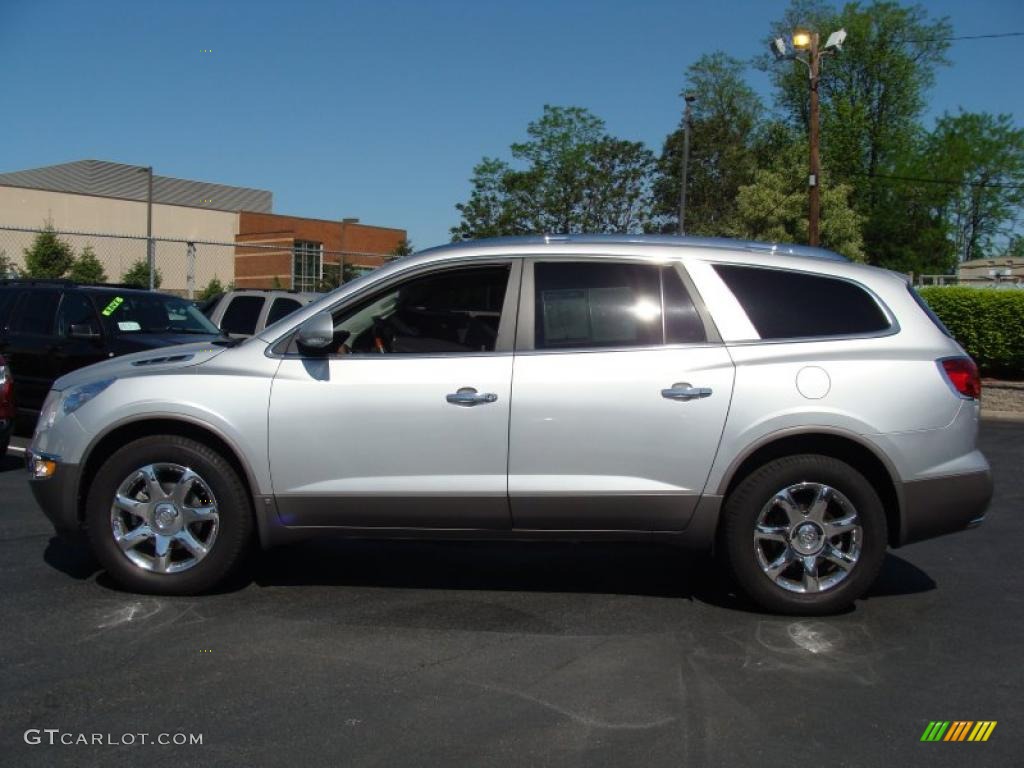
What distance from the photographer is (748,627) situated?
4.66 m

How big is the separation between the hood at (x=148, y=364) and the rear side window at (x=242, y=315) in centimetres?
942

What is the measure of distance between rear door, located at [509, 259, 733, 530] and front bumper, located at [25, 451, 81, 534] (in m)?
2.19

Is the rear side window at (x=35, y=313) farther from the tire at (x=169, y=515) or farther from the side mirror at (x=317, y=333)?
the side mirror at (x=317, y=333)

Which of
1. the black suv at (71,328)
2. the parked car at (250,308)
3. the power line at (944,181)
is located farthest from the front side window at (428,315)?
the power line at (944,181)

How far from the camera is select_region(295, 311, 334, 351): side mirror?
4.70 meters

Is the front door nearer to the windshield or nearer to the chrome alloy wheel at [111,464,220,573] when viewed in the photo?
the chrome alloy wheel at [111,464,220,573]

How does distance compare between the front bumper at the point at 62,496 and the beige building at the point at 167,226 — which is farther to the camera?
the beige building at the point at 167,226

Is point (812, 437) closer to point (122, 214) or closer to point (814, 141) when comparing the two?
point (814, 141)

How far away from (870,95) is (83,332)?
60251 millimetres

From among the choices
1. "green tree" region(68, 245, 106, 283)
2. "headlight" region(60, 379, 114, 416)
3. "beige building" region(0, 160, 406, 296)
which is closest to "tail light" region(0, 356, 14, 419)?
"headlight" region(60, 379, 114, 416)

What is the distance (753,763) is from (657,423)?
1.77m

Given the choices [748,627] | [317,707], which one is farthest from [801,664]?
[317,707]

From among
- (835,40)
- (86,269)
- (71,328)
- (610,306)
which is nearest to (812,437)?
(610,306)

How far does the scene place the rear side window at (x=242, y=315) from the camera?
14.6 meters
